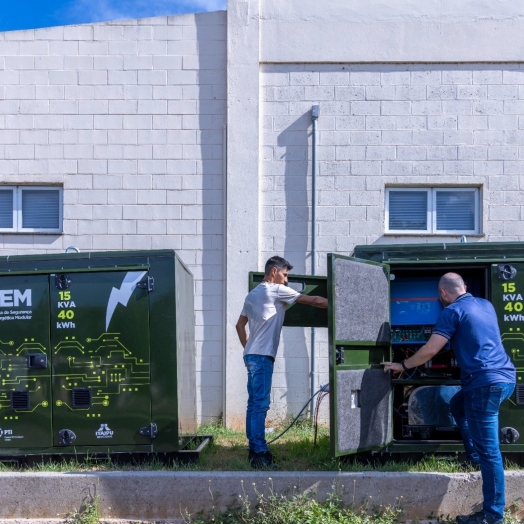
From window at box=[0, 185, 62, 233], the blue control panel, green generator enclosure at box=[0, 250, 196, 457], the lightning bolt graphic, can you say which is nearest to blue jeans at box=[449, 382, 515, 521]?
the blue control panel

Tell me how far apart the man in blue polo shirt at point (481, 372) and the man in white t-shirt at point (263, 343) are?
1.15m

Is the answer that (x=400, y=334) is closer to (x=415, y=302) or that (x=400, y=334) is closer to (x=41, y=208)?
(x=415, y=302)

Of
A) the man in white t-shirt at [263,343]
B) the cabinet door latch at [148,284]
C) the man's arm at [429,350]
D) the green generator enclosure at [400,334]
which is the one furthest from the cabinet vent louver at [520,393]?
the cabinet door latch at [148,284]

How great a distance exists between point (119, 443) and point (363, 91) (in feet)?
18.1

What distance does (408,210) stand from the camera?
9914 millimetres

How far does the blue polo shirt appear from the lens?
6.03m

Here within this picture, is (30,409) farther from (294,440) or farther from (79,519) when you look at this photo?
(294,440)

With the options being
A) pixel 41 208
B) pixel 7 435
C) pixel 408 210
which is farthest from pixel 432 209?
pixel 7 435

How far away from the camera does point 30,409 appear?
6.87m

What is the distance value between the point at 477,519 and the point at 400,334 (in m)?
1.81

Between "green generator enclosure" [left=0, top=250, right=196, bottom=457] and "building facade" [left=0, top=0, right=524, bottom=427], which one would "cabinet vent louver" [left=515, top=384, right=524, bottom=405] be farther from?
"building facade" [left=0, top=0, right=524, bottom=427]

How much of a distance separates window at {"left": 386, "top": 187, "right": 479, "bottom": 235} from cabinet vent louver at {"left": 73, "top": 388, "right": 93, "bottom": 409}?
4602mm

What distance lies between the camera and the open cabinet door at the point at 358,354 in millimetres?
6266

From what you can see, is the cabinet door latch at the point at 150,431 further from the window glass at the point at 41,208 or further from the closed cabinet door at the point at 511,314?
the window glass at the point at 41,208
